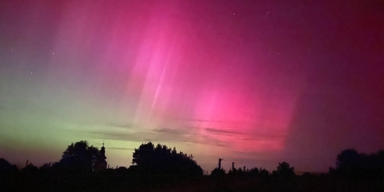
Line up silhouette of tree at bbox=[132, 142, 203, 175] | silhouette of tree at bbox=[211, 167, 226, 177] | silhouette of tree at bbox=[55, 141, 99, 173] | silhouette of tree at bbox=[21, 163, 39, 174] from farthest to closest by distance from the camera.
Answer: silhouette of tree at bbox=[55, 141, 99, 173], silhouette of tree at bbox=[132, 142, 203, 175], silhouette of tree at bbox=[21, 163, 39, 174], silhouette of tree at bbox=[211, 167, 226, 177]

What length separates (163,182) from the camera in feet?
133

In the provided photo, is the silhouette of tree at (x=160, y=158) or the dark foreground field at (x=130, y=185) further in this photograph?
the silhouette of tree at (x=160, y=158)

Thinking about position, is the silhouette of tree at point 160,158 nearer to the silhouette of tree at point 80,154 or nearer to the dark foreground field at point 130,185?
the silhouette of tree at point 80,154

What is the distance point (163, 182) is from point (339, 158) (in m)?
63.4

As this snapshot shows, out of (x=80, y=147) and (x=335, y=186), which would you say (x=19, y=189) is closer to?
(x=335, y=186)

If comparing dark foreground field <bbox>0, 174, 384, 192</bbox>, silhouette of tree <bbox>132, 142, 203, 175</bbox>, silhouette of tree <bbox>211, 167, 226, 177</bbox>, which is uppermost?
silhouette of tree <bbox>132, 142, 203, 175</bbox>

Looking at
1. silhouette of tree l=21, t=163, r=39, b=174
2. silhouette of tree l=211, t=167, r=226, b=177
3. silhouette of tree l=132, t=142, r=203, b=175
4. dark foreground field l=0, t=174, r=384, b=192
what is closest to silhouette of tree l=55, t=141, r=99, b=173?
silhouette of tree l=132, t=142, r=203, b=175

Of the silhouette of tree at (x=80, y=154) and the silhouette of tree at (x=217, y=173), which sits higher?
the silhouette of tree at (x=80, y=154)

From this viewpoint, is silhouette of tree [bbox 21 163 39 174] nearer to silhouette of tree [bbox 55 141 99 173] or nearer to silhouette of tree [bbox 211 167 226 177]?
silhouette of tree [bbox 211 167 226 177]

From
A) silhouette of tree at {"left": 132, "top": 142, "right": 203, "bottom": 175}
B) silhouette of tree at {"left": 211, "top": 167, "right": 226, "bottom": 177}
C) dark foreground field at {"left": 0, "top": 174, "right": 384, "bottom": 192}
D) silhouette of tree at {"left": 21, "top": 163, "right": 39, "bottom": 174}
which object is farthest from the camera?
silhouette of tree at {"left": 132, "top": 142, "right": 203, "bottom": 175}

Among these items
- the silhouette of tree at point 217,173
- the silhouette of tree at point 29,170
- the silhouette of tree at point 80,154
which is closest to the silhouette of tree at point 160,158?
the silhouette of tree at point 80,154

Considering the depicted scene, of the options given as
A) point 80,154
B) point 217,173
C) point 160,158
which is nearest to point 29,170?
point 217,173

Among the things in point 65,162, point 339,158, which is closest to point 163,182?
point 65,162

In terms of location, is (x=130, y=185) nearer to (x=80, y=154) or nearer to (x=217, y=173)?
(x=217, y=173)
